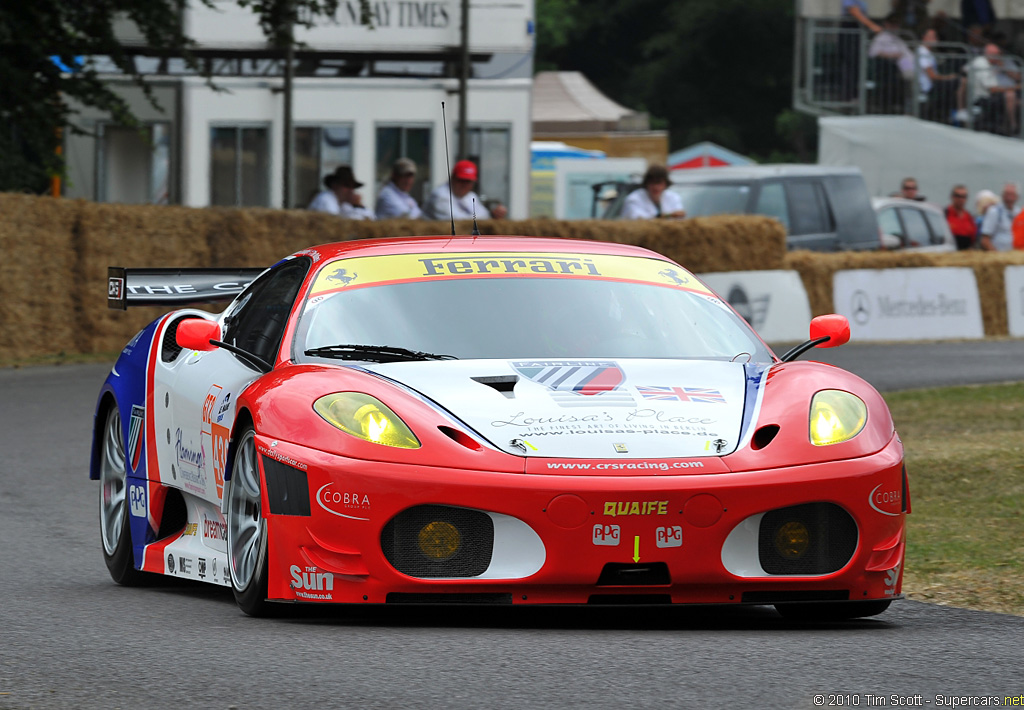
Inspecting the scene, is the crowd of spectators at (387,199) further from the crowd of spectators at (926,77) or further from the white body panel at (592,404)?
the crowd of spectators at (926,77)

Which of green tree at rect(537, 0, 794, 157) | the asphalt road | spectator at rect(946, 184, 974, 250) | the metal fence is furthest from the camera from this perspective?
green tree at rect(537, 0, 794, 157)

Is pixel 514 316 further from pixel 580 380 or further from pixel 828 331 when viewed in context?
pixel 828 331

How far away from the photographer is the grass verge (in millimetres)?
6551

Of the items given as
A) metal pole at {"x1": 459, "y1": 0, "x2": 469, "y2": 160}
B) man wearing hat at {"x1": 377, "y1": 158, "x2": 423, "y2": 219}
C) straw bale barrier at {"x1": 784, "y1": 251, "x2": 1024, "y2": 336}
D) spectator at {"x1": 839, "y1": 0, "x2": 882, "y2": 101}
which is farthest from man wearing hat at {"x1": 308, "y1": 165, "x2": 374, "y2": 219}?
spectator at {"x1": 839, "y1": 0, "x2": 882, "y2": 101}

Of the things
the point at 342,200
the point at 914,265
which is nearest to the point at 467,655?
the point at 342,200

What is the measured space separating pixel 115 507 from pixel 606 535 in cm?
268

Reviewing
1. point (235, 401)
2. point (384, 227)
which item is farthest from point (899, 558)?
point (384, 227)

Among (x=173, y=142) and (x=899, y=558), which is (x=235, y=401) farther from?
(x=173, y=142)

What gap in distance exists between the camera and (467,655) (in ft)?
15.3

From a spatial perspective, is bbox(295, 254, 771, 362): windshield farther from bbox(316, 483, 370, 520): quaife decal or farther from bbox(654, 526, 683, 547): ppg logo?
bbox(654, 526, 683, 547): ppg logo

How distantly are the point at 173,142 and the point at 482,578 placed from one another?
73.6ft

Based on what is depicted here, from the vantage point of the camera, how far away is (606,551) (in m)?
5.06

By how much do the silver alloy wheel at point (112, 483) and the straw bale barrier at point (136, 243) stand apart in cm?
930

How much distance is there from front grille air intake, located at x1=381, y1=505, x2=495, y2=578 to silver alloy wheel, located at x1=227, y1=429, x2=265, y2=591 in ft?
1.48
